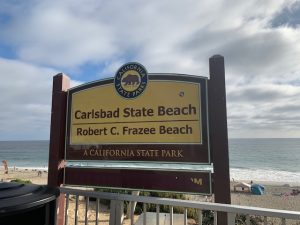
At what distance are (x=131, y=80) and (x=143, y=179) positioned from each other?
3.71 feet

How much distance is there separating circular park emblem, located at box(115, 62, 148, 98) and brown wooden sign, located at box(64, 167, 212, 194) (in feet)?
2.94

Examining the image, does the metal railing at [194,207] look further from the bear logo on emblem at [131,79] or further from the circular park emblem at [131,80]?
the bear logo on emblem at [131,79]

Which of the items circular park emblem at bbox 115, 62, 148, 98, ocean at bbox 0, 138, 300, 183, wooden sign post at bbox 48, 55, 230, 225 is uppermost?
circular park emblem at bbox 115, 62, 148, 98

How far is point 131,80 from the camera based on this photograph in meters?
3.34

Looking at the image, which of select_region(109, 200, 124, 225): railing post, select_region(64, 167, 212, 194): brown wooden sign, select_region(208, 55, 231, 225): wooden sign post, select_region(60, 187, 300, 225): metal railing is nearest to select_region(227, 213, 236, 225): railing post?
select_region(60, 187, 300, 225): metal railing

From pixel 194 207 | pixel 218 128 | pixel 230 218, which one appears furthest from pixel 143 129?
pixel 230 218

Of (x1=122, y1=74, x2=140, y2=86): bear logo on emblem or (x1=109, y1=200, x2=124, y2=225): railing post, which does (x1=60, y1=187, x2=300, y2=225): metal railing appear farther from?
(x1=122, y1=74, x2=140, y2=86): bear logo on emblem

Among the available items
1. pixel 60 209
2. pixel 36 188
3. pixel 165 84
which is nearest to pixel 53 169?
pixel 60 209

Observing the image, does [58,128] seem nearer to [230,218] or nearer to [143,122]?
[143,122]

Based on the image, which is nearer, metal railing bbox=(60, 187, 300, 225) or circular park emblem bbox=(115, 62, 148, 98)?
metal railing bbox=(60, 187, 300, 225)

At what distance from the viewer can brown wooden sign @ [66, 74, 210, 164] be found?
119 inches

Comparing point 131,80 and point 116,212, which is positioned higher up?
point 131,80

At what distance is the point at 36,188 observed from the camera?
2402mm

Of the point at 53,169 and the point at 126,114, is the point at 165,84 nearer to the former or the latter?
the point at 126,114
